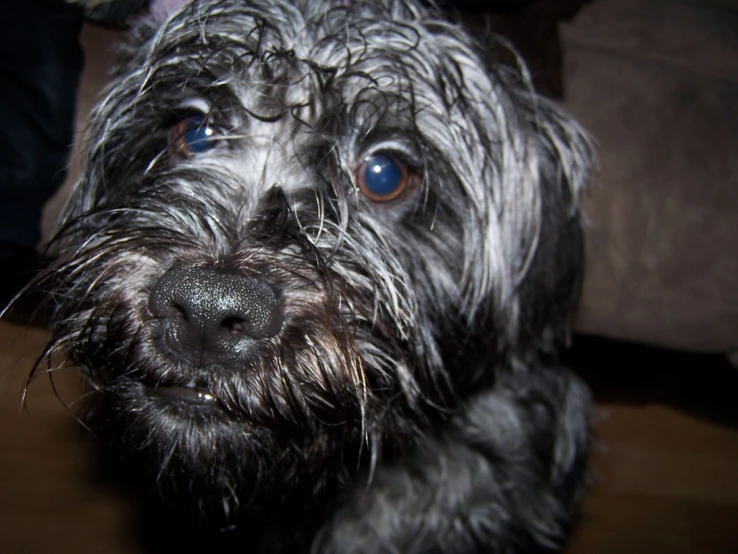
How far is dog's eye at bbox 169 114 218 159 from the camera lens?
1.68m

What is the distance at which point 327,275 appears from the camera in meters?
1.28

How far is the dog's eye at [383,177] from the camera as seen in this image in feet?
5.33

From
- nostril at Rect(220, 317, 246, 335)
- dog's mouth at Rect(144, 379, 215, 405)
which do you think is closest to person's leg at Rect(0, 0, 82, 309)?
dog's mouth at Rect(144, 379, 215, 405)

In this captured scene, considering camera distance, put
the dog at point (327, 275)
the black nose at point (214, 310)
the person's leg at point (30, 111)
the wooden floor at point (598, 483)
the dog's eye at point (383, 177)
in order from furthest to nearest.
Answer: the wooden floor at point (598, 483)
the person's leg at point (30, 111)
the dog's eye at point (383, 177)
the dog at point (327, 275)
the black nose at point (214, 310)

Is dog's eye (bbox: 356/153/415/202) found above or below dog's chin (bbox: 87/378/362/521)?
above

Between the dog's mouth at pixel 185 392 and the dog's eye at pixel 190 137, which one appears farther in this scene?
the dog's eye at pixel 190 137

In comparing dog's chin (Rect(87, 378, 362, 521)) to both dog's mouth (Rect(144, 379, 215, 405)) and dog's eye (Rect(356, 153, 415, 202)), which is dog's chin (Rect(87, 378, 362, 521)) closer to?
dog's mouth (Rect(144, 379, 215, 405))

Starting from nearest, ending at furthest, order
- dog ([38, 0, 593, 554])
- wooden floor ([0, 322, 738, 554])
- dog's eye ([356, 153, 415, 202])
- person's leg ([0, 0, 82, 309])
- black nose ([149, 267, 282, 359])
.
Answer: black nose ([149, 267, 282, 359])
dog ([38, 0, 593, 554])
dog's eye ([356, 153, 415, 202])
person's leg ([0, 0, 82, 309])
wooden floor ([0, 322, 738, 554])

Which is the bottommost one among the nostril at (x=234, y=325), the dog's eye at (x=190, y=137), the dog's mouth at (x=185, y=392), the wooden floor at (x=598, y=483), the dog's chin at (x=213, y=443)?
the wooden floor at (x=598, y=483)

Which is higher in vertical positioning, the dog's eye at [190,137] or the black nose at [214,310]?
the dog's eye at [190,137]

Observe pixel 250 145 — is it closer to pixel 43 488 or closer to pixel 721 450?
pixel 43 488

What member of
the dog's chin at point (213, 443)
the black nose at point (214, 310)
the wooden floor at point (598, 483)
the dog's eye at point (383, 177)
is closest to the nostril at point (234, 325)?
the black nose at point (214, 310)

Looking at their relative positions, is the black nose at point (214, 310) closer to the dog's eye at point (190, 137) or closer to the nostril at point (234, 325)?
the nostril at point (234, 325)

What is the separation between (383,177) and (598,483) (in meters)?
2.04
